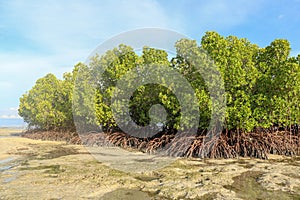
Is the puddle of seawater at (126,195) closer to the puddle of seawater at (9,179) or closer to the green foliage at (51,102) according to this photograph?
A: the puddle of seawater at (9,179)

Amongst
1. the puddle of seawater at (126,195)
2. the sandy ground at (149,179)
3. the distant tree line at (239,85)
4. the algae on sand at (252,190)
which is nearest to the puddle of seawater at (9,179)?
the sandy ground at (149,179)

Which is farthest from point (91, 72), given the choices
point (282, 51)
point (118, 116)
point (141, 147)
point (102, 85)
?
point (282, 51)

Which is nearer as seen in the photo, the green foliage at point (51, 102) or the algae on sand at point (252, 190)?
the algae on sand at point (252, 190)

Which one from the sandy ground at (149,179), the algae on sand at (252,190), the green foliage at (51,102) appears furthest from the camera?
the green foliage at (51,102)

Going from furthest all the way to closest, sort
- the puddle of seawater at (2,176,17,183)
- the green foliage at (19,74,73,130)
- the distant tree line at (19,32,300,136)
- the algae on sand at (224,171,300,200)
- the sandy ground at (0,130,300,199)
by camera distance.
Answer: the green foliage at (19,74,73,130)
the distant tree line at (19,32,300,136)
the puddle of seawater at (2,176,17,183)
the sandy ground at (0,130,300,199)
the algae on sand at (224,171,300,200)

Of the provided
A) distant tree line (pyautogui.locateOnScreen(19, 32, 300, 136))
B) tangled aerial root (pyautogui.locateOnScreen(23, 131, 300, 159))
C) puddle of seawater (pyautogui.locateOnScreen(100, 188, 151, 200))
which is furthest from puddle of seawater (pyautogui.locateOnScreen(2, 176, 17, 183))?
distant tree line (pyautogui.locateOnScreen(19, 32, 300, 136))

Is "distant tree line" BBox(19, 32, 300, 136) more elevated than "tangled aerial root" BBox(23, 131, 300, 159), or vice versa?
"distant tree line" BBox(19, 32, 300, 136)

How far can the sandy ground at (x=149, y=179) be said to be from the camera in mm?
5434

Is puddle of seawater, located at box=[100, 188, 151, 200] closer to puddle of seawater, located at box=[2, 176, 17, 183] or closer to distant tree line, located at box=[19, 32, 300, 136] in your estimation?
puddle of seawater, located at box=[2, 176, 17, 183]

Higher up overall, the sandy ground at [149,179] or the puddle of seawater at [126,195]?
the sandy ground at [149,179]

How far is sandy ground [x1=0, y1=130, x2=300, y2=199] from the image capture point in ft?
17.8

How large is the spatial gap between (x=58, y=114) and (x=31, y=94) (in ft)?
16.9

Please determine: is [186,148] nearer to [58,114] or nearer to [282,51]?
[282,51]

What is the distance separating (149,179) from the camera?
6.70m
